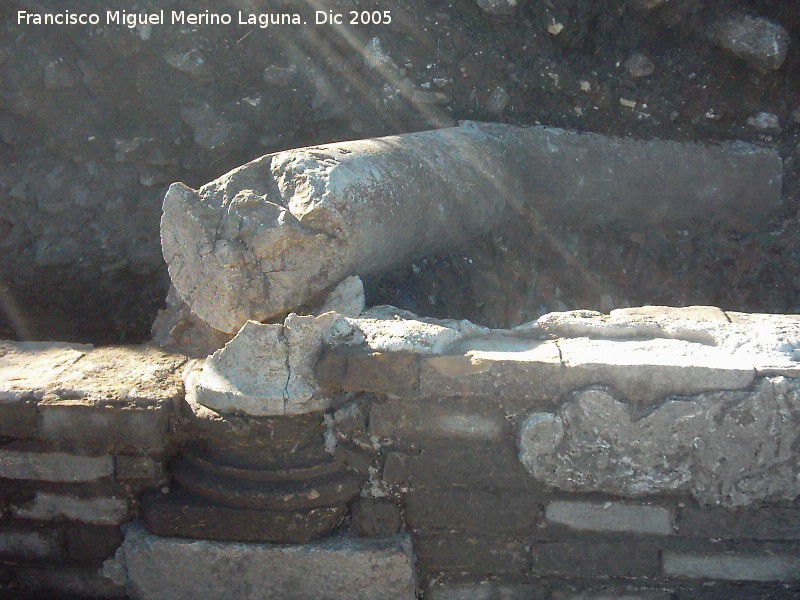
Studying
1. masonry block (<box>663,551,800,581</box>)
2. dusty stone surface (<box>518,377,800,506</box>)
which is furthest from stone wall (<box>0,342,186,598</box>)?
masonry block (<box>663,551,800,581</box>)

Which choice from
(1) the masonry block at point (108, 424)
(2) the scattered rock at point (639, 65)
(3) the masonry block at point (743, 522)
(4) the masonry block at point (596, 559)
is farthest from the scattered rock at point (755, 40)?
(1) the masonry block at point (108, 424)

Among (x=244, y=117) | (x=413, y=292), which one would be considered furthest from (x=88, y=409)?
(x=244, y=117)

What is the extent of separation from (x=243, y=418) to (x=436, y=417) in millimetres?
543

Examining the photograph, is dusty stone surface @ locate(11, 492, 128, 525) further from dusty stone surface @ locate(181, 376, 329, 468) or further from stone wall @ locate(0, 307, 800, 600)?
dusty stone surface @ locate(181, 376, 329, 468)

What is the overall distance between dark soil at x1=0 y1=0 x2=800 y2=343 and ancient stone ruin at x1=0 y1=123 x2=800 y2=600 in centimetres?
195

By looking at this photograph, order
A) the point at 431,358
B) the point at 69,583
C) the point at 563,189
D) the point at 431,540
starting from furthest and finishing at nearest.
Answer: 1. the point at 563,189
2. the point at 69,583
3. the point at 431,540
4. the point at 431,358

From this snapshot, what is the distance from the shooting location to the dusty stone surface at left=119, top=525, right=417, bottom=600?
6.80 ft

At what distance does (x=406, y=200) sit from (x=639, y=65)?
2.38m

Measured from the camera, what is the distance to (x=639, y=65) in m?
4.45

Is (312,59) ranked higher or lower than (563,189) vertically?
higher

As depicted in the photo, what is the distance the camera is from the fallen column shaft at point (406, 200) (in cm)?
239

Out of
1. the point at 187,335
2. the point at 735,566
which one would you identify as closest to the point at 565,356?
the point at 735,566

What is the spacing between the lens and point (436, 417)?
1994mm

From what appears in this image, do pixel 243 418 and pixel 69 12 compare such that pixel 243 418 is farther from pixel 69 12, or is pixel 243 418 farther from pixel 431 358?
pixel 69 12
